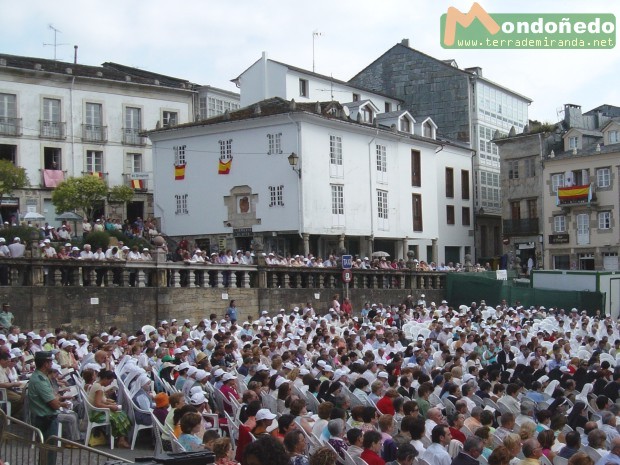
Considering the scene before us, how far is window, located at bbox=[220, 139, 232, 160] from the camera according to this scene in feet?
123

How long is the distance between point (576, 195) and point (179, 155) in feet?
75.1

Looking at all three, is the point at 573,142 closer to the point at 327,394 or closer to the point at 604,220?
the point at 604,220

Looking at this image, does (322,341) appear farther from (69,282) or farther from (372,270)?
(372,270)

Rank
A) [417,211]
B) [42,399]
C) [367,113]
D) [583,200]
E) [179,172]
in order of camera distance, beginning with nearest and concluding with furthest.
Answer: [42,399], [179,172], [367,113], [417,211], [583,200]

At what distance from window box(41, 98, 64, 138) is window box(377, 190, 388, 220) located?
55.2 ft

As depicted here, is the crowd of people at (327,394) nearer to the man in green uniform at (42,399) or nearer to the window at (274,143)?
the man in green uniform at (42,399)

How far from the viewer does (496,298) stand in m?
34.8

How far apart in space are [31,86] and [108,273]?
2262 cm

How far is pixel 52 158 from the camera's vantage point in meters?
42.7

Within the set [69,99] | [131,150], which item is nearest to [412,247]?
[131,150]

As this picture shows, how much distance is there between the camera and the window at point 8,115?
4069cm

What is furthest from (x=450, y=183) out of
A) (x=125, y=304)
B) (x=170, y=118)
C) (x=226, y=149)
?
(x=125, y=304)

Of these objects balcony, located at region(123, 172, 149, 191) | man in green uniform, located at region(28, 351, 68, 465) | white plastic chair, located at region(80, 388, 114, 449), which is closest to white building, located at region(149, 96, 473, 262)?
balcony, located at region(123, 172, 149, 191)

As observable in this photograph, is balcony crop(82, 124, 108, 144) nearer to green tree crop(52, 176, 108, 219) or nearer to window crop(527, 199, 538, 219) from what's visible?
green tree crop(52, 176, 108, 219)
